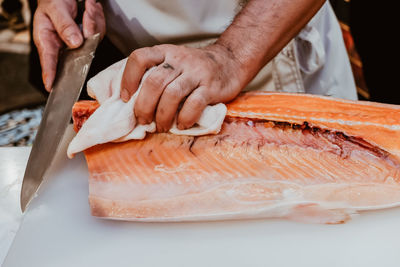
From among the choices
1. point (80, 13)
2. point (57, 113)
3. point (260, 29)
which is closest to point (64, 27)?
point (80, 13)

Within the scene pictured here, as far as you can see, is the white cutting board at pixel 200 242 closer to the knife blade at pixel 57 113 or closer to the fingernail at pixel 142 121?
the knife blade at pixel 57 113

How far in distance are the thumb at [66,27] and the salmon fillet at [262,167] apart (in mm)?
277

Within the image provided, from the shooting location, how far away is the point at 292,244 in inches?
46.9

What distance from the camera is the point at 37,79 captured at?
272cm

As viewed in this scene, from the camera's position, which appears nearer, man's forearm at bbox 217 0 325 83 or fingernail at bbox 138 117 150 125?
fingernail at bbox 138 117 150 125

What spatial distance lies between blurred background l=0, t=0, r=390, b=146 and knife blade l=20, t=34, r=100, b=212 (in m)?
1.30

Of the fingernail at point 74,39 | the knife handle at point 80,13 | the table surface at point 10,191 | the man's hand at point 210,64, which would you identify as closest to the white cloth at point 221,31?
the knife handle at point 80,13

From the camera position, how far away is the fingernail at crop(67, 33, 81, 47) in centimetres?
152

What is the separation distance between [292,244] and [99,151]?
721 millimetres

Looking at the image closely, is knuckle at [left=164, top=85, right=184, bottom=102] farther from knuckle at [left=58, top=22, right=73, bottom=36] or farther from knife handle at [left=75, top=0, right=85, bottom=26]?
knife handle at [left=75, top=0, right=85, bottom=26]

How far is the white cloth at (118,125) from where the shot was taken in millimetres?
1296

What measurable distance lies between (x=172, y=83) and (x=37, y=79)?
1804mm

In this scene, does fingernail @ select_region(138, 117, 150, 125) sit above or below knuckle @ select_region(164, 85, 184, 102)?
below

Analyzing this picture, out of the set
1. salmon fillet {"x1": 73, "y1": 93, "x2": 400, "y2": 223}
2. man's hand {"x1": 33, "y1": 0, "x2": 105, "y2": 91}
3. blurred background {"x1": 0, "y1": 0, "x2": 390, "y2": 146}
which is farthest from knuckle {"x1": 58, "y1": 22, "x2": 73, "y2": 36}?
blurred background {"x1": 0, "y1": 0, "x2": 390, "y2": 146}
